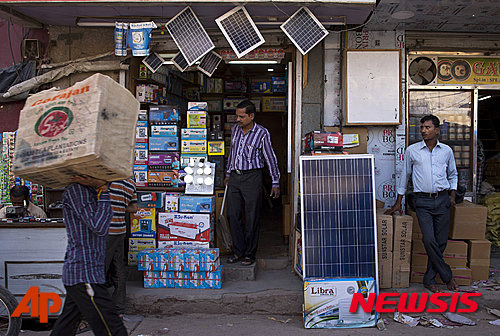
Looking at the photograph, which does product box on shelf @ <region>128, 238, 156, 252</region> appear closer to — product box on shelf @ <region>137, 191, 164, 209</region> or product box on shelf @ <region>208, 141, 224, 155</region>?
product box on shelf @ <region>137, 191, 164, 209</region>

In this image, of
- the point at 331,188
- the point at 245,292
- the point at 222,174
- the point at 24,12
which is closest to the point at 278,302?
the point at 245,292

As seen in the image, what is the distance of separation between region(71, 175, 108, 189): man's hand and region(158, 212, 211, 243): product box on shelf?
2.32 metres

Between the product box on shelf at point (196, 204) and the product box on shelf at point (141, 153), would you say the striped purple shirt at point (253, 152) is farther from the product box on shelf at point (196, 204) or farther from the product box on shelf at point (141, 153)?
the product box on shelf at point (141, 153)

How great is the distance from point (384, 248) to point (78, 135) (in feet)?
11.3

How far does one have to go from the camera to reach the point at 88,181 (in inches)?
115

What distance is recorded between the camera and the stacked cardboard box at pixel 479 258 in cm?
501

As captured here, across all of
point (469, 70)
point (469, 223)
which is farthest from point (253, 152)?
point (469, 70)

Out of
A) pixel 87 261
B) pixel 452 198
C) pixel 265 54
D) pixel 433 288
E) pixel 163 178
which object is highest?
pixel 265 54

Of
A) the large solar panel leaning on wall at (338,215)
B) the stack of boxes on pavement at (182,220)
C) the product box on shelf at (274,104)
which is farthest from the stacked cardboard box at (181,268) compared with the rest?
the product box on shelf at (274,104)

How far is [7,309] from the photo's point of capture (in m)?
3.73

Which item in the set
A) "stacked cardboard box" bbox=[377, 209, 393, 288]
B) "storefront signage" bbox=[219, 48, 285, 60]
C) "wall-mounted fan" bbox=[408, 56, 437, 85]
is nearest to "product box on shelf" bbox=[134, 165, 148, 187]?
"storefront signage" bbox=[219, 48, 285, 60]

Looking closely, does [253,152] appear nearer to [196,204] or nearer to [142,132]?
[196,204]

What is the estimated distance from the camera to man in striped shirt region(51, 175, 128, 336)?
2.85 m

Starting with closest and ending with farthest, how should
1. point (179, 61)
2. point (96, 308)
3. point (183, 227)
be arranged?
1. point (96, 308)
2. point (183, 227)
3. point (179, 61)
